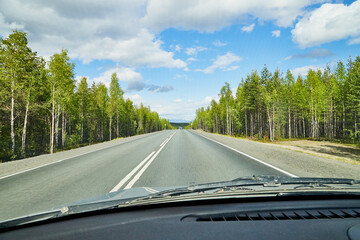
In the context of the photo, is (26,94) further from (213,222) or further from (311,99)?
(311,99)

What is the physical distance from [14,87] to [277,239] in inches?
1016

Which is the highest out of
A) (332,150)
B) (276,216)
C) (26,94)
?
(26,94)

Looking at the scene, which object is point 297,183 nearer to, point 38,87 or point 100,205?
point 100,205

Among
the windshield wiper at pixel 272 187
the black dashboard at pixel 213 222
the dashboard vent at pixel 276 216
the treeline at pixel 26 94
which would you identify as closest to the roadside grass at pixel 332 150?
the windshield wiper at pixel 272 187

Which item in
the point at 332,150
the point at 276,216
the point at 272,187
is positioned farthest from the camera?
the point at 332,150

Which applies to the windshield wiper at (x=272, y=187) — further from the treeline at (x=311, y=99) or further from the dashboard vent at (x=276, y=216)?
the treeline at (x=311, y=99)

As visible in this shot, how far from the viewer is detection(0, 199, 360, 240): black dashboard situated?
135 centimetres

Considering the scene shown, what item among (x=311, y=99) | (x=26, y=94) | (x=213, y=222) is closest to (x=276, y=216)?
(x=213, y=222)

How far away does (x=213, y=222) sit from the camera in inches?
60.2

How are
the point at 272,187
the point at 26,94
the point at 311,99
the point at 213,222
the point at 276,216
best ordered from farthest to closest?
the point at 311,99
the point at 26,94
the point at 272,187
the point at 276,216
the point at 213,222

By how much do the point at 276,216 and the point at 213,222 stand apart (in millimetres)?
562

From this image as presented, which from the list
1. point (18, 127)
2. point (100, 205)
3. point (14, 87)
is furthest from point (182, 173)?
point (18, 127)

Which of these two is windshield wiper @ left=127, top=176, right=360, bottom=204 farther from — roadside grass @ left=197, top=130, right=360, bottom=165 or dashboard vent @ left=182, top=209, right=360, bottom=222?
roadside grass @ left=197, top=130, right=360, bottom=165

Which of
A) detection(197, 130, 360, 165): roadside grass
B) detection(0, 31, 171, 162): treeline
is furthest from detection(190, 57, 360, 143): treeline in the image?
detection(0, 31, 171, 162): treeline
